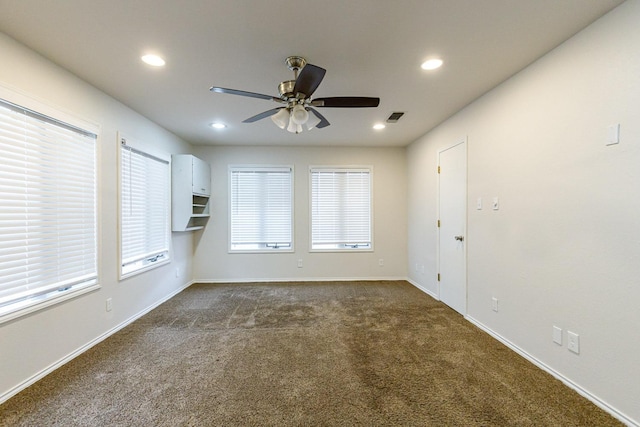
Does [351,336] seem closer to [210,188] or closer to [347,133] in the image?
[347,133]

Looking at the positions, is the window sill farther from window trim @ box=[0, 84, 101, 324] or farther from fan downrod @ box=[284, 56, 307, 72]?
fan downrod @ box=[284, 56, 307, 72]

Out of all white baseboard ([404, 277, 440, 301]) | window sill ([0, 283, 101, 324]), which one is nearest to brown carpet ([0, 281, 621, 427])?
window sill ([0, 283, 101, 324])

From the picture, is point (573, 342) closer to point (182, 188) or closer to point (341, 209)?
point (341, 209)

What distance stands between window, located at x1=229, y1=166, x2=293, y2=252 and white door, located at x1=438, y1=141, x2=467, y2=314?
2.65m

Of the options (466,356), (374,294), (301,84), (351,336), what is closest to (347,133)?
(301,84)

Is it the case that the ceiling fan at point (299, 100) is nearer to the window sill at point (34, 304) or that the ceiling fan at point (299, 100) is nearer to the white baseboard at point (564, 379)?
the window sill at point (34, 304)

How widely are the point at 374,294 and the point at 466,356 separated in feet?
6.16

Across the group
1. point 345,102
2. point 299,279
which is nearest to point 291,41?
point 345,102

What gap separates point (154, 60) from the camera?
2.18m

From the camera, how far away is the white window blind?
1.89m

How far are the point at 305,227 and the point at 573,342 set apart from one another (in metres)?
3.84

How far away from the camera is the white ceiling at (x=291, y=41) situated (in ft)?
5.35

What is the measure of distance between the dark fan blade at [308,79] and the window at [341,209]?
9.82ft

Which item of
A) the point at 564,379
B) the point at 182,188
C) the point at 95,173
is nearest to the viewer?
the point at 564,379
